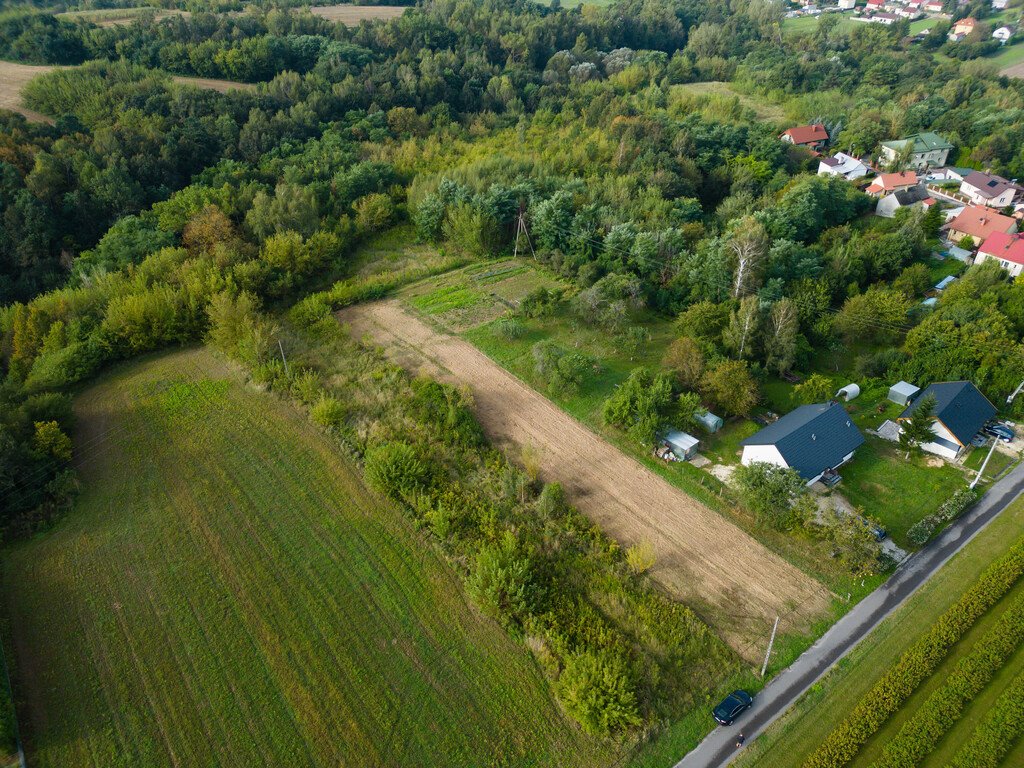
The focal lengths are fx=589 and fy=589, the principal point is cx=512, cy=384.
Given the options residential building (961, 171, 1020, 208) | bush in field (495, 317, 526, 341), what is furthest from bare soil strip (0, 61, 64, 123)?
residential building (961, 171, 1020, 208)

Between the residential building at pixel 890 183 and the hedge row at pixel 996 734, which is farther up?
the residential building at pixel 890 183

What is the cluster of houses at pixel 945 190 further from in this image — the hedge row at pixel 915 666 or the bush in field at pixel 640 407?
the bush in field at pixel 640 407

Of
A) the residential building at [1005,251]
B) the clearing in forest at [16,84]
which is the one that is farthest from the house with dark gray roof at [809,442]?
the clearing in forest at [16,84]

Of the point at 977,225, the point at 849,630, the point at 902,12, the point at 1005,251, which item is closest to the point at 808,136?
the point at 977,225

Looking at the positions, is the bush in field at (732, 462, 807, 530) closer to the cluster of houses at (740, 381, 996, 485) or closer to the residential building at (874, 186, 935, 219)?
the cluster of houses at (740, 381, 996, 485)

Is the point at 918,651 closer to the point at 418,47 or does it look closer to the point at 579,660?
the point at 579,660

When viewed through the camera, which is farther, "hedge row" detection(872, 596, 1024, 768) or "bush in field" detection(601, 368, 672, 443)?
"bush in field" detection(601, 368, 672, 443)
